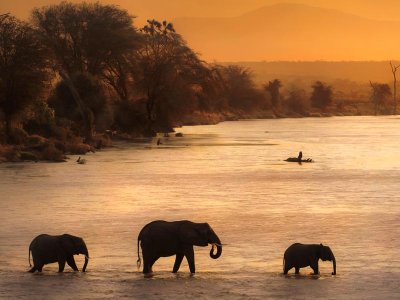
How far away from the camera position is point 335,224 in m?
21.9

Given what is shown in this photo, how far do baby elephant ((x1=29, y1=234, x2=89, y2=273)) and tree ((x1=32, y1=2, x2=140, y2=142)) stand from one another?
219 feet

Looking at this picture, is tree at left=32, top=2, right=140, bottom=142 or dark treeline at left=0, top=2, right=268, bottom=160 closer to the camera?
dark treeline at left=0, top=2, right=268, bottom=160

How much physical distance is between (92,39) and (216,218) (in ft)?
208

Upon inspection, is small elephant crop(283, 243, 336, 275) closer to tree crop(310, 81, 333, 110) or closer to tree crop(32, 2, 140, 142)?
tree crop(32, 2, 140, 142)

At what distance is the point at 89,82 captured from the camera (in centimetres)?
7081

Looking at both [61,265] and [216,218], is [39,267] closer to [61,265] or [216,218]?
[61,265]

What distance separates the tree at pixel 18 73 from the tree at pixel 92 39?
24.0 meters

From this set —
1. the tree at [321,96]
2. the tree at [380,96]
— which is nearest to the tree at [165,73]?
the tree at [321,96]

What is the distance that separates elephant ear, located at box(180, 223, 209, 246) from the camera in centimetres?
1481

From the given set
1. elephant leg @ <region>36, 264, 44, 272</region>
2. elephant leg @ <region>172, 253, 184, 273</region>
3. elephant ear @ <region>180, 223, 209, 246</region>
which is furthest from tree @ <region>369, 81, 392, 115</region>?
elephant ear @ <region>180, 223, 209, 246</region>

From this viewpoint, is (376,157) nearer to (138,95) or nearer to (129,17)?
(138,95)

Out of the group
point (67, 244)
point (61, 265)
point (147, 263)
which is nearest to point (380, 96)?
point (147, 263)

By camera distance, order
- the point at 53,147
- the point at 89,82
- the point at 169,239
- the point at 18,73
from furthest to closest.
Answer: the point at 89,82, the point at 18,73, the point at 53,147, the point at 169,239

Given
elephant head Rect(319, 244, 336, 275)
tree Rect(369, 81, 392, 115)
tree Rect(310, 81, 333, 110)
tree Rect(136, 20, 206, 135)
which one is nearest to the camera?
elephant head Rect(319, 244, 336, 275)
